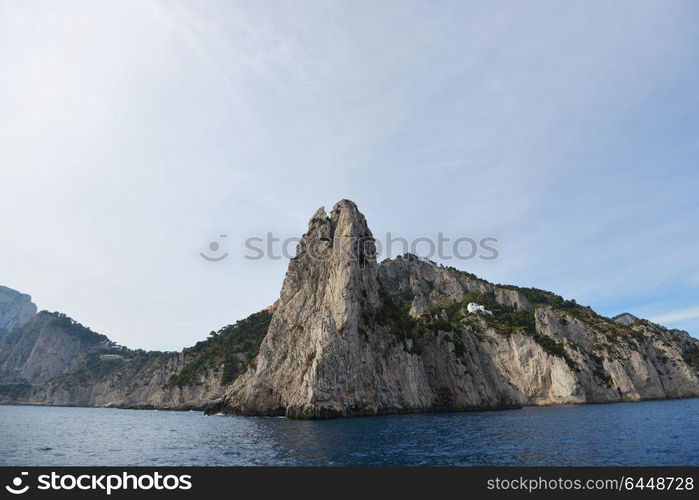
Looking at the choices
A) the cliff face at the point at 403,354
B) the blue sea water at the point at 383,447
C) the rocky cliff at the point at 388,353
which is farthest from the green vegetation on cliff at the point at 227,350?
the blue sea water at the point at 383,447

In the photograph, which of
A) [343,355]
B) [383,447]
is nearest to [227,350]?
[343,355]

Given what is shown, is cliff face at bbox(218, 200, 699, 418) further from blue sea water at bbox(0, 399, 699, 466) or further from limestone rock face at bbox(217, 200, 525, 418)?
blue sea water at bbox(0, 399, 699, 466)

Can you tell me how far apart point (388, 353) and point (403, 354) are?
3.94 m

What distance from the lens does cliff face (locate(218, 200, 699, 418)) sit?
252 ft

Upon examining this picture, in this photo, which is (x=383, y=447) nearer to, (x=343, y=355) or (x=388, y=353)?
(x=343, y=355)

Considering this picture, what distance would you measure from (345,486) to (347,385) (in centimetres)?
5515

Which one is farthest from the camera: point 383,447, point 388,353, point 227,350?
point 227,350

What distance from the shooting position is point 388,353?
Result: 3383 inches

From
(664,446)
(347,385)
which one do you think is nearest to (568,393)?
(347,385)

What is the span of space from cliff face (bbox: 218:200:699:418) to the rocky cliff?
0.28 m

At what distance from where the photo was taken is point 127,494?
16234 millimetres

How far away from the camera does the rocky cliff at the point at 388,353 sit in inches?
3068

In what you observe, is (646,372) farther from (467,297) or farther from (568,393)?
(467,297)

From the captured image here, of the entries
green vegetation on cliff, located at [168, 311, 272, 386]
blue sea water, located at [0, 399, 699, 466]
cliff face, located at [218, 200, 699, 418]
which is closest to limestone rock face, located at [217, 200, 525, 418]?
cliff face, located at [218, 200, 699, 418]
